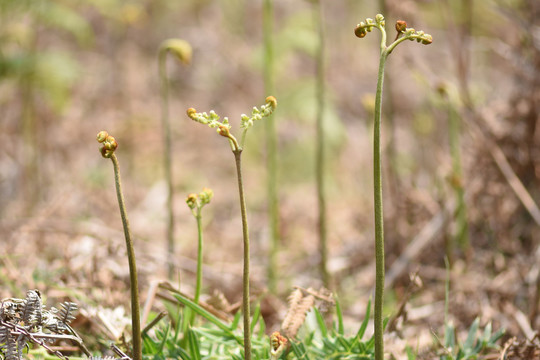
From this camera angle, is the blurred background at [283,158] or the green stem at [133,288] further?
the blurred background at [283,158]

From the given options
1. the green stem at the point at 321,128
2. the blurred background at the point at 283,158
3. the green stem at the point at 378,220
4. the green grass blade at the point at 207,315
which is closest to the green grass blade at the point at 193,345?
the green grass blade at the point at 207,315

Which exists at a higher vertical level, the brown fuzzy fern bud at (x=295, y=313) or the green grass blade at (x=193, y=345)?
the brown fuzzy fern bud at (x=295, y=313)

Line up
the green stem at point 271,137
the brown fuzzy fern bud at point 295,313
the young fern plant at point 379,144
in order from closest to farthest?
the young fern plant at point 379,144, the brown fuzzy fern bud at point 295,313, the green stem at point 271,137

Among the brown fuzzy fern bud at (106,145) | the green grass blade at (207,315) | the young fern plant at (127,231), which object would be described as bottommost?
the green grass blade at (207,315)

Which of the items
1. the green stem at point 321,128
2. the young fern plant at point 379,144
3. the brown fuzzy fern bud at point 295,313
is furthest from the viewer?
the green stem at point 321,128

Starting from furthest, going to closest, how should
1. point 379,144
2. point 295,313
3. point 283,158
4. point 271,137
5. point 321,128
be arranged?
point 283,158 → point 271,137 → point 321,128 → point 295,313 → point 379,144

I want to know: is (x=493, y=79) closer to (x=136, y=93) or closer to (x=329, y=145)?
(x=329, y=145)

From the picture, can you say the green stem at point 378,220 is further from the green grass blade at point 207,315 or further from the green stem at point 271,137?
the green stem at point 271,137

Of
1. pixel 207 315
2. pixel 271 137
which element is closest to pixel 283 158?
pixel 271 137

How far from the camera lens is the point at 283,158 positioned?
4449 mm

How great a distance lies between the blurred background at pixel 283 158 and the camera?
200 centimetres

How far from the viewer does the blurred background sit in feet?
6.55

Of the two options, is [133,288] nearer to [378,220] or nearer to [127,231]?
[127,231]

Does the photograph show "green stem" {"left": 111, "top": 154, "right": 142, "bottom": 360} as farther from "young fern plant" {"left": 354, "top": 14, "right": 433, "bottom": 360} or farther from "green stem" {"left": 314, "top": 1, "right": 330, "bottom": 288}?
"green stem" {"left": 314, "top": 1, "right": 330, "bottom": 288}
